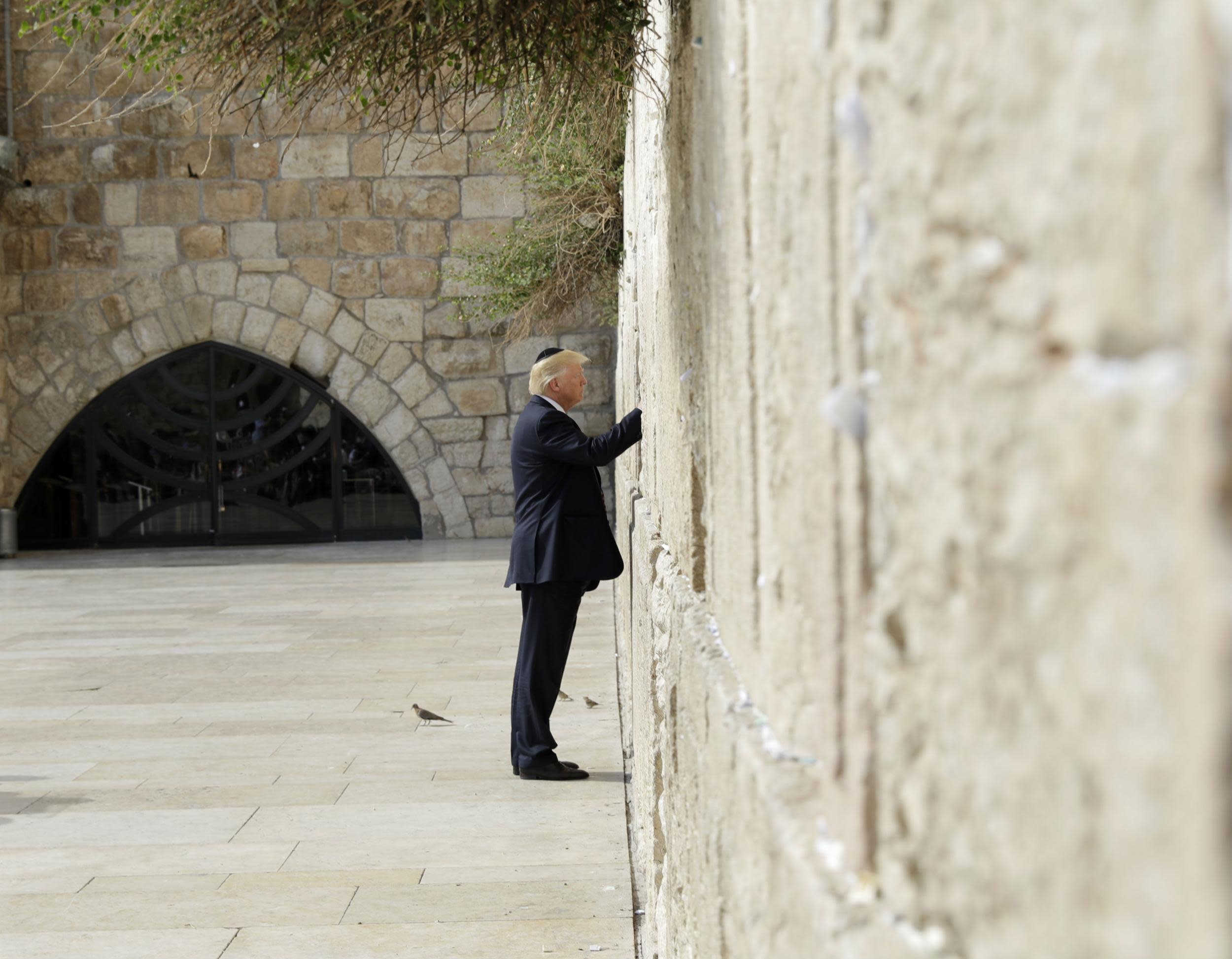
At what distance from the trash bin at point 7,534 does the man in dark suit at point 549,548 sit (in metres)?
8.86

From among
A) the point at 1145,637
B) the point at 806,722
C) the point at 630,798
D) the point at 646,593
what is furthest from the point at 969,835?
the point at 630,798

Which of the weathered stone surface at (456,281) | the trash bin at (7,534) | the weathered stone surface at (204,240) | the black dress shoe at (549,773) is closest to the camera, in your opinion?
the black dress shoe at (549,773)

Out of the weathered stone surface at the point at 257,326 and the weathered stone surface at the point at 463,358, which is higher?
the weathered stone surface at the point at 257,326

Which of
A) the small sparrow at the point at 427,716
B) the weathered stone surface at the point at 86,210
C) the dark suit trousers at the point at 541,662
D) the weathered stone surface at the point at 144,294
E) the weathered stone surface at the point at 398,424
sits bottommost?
the small sparrow at the point at 427,716

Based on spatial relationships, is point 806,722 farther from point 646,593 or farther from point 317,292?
point 317,292

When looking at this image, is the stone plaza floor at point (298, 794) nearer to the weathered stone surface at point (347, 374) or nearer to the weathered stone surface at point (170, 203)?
the weathered stone surface at point (347, 374)

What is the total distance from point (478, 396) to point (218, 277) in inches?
105

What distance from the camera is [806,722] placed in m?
0.80

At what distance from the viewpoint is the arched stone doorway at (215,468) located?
11.9 metres

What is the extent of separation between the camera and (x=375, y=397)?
38.4 feet

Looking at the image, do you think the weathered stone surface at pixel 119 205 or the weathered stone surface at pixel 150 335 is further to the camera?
the weathered stone surface at pixel 150 335

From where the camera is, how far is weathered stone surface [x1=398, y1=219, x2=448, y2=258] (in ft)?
38.2

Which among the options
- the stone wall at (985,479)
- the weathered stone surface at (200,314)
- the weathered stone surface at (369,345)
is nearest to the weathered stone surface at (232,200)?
the weathered stone surface at (200,314)

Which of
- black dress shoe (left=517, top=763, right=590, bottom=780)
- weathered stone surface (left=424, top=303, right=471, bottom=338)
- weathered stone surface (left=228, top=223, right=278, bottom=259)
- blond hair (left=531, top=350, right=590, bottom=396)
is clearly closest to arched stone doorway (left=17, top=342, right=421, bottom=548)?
weathered stone surface (left=228, top=223, right=278, bottom=259)
